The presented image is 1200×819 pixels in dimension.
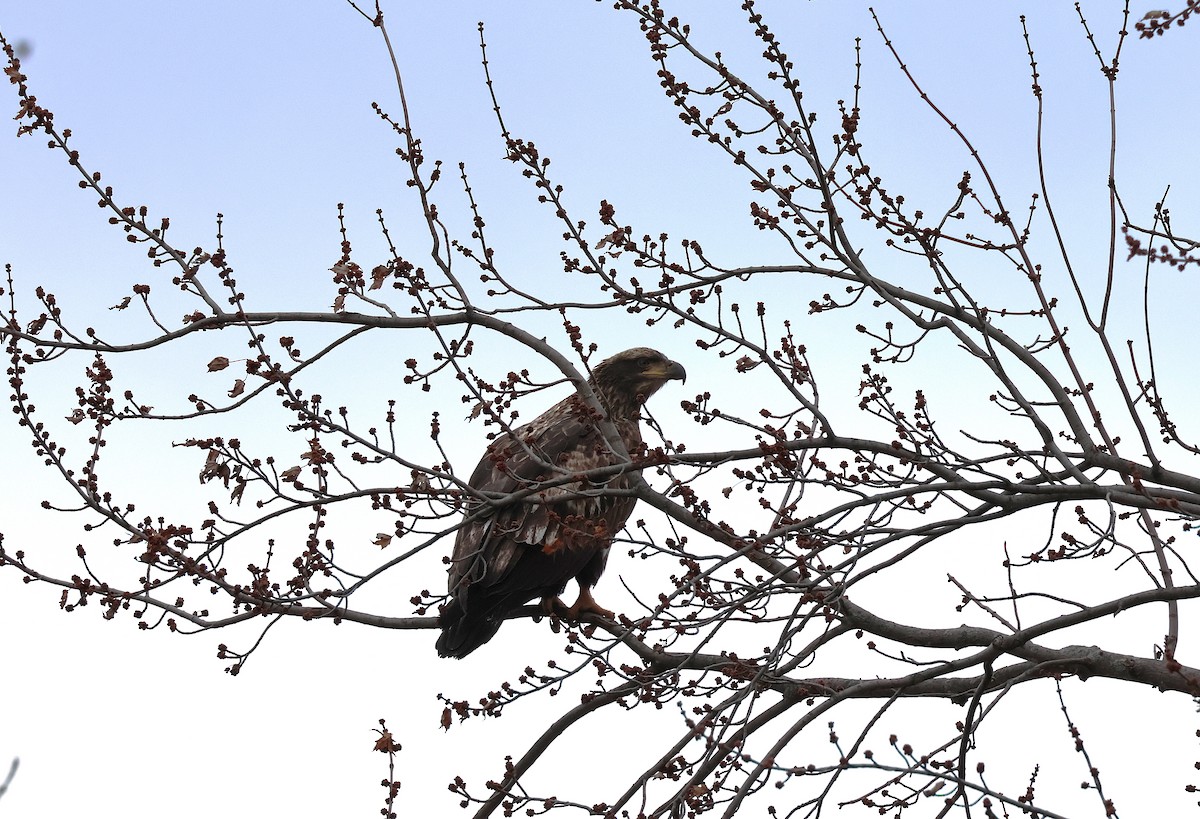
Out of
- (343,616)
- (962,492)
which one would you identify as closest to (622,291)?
(962,492)

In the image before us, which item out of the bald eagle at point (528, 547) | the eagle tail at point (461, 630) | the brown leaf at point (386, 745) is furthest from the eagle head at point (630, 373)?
the brown leaf at point (386, 745)

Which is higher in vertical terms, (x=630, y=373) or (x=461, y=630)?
(x=630, y=373)

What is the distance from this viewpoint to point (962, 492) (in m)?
5.24

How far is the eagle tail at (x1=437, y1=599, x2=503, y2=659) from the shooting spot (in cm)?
731

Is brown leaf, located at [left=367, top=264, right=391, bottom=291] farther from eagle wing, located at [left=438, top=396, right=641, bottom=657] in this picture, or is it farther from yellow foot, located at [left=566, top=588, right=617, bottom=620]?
yellow foot, located at [left=566, top=588, right=617, bottom=620]

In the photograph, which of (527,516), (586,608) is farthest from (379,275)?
(586,608)

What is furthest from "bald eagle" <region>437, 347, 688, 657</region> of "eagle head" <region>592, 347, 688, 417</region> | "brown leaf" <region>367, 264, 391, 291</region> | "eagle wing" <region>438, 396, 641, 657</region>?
"brown leaf" <region>367, 264, 391, 291</region>

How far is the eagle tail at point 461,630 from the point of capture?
731 centimetres

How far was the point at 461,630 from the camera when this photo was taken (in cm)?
753

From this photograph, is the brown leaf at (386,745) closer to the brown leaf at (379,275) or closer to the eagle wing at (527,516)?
the eagle wing at (527,516)

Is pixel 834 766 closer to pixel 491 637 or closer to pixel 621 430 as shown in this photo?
pixel 491 637

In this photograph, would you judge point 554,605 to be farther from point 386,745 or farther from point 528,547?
point 386,745

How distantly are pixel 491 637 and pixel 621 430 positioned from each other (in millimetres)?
1591

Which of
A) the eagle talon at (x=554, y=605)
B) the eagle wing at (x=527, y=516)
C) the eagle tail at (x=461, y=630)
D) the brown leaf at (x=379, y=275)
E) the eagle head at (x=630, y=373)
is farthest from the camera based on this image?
the eagle head at (x=630, y=373)
